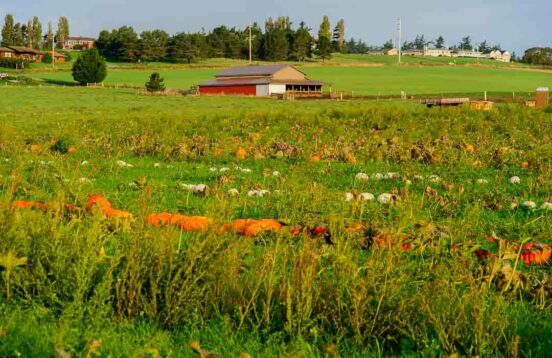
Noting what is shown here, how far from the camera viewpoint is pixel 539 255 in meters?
5.71

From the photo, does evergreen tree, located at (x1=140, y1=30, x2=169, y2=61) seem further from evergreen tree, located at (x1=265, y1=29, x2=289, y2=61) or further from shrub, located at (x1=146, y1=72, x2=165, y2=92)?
shrub, located at (x1=146, y1=72, x2=165, y2=92)

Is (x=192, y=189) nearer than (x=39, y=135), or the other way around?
(x=192, y=189)

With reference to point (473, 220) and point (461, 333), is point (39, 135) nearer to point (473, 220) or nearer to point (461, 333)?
point (473, 220)

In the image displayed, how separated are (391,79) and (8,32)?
106822 millimetres

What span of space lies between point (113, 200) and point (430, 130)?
1234cm

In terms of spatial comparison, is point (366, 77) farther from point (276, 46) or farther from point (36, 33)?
point (36, 33)

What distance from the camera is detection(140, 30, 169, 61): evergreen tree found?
426 feet

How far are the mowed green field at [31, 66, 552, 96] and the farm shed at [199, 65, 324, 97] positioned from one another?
4.98m

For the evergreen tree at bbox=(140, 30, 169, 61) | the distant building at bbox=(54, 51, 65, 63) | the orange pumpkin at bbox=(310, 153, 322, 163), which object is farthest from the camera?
the distant building at bbox=(54, 51, 65, 63)

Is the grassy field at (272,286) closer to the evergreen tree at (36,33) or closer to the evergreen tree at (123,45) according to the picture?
the evergreen tree at (123,45)

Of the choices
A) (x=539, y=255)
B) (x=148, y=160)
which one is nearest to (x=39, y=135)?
(x=148, y=160)

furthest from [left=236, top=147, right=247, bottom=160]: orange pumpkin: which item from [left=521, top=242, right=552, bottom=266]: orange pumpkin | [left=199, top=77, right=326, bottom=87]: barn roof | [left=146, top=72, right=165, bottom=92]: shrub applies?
[left=199, top=77, right=326, bottom=87]: barn roof

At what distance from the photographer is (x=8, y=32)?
539 ft

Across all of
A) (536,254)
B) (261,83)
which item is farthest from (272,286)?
(261,83)
